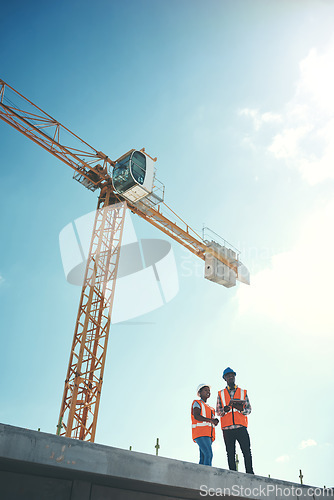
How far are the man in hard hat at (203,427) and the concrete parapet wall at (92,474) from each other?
143 centimetres

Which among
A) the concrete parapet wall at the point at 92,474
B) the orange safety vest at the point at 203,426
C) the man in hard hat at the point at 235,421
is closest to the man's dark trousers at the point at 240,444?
the man in hard hat at the point at 235,421

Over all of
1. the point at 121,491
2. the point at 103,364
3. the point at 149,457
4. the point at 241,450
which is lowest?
the point at 121,491

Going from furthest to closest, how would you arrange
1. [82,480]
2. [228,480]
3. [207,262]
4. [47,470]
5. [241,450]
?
[207,262], [241,450], [228,480], [82,480], [47,470]

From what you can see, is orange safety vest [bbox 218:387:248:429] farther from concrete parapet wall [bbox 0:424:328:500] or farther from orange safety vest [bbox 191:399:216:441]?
concrete parapet wall [bbox 0:424:328:500]

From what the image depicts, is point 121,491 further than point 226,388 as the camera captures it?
No

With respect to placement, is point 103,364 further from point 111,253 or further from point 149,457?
point 149,457

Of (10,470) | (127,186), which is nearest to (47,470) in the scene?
(10,470)

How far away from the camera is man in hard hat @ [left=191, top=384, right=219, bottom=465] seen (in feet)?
17.6

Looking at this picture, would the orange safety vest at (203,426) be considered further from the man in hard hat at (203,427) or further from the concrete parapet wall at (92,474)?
the concrete parapet wall at (92,474)

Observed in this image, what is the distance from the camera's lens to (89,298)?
2055 centimetres

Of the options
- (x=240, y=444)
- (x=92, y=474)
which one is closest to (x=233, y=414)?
(x=240, y=444)

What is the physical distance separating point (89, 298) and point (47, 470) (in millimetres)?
17669

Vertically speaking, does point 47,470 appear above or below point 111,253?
below

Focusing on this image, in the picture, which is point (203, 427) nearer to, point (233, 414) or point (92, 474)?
point (233, 414)
